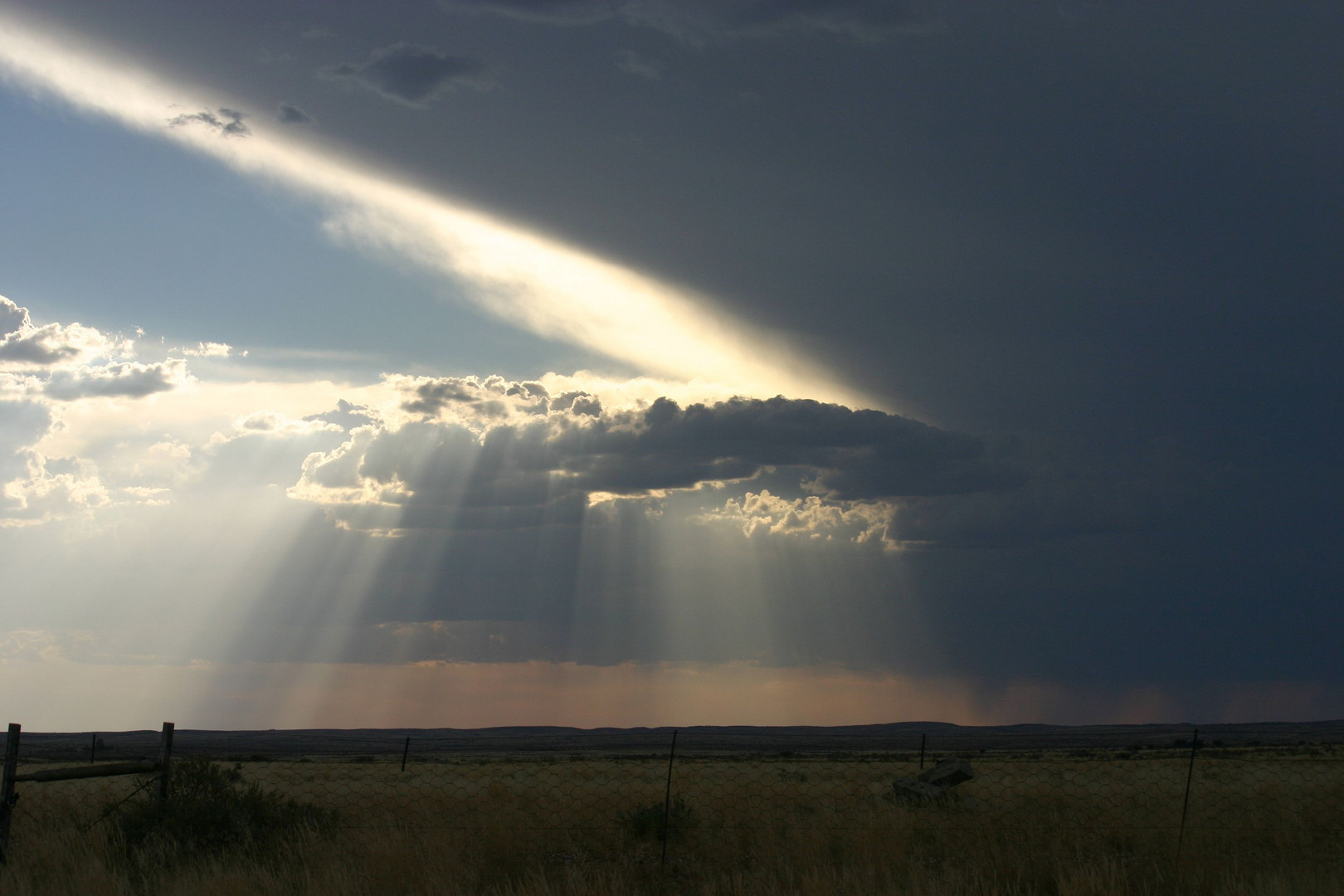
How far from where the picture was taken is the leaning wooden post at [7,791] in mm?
13773

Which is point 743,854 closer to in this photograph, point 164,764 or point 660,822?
point 660,822

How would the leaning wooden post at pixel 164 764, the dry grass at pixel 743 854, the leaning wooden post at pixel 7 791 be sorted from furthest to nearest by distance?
the leaning wooden post at pixel 164 764 < the leaning wooden post at pixel 7 791 < the dry grass at pixel 743 854

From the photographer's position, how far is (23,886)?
41.0 feet

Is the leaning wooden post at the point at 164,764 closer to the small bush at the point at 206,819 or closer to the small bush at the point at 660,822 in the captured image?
the small bush at the point at 206,819

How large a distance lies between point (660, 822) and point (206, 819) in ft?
25.7

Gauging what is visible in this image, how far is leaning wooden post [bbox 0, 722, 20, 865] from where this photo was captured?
542 inches

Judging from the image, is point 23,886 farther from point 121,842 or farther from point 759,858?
point 759,858

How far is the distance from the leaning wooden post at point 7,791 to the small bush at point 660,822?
9885mm

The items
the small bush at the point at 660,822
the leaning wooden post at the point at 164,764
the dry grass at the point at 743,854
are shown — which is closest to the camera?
the dry grass at the point at 743,854

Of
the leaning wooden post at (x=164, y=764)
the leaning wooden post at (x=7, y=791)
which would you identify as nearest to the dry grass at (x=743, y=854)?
the leaning wooden post at (x=7, y=791)

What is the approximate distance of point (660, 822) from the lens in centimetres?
1816

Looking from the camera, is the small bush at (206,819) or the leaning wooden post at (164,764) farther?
the leaning wooden post at (164,764)

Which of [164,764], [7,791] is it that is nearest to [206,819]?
[164,764]

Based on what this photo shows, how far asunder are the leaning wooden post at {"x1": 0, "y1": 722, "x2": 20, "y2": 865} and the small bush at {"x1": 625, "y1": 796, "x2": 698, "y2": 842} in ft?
32.4
